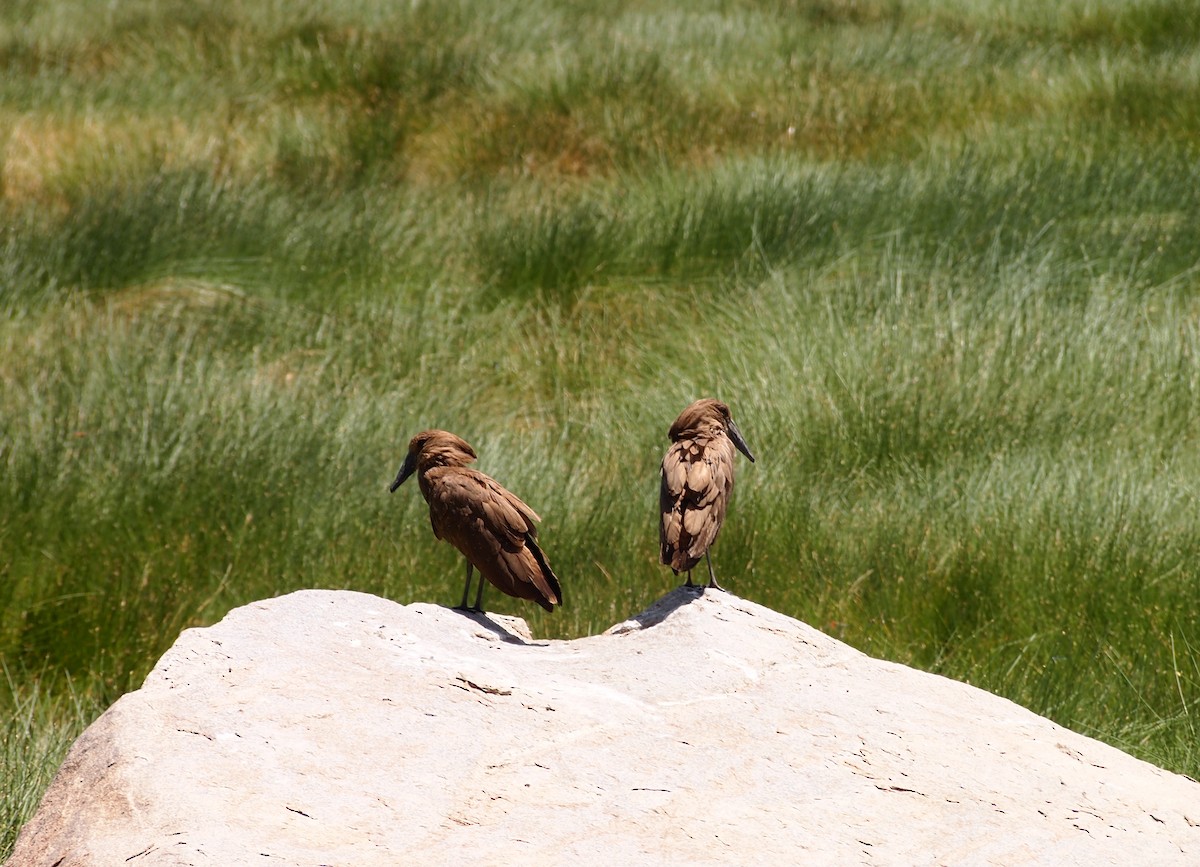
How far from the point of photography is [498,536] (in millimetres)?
3072

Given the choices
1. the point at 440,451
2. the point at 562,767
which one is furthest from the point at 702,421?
the point at 562,767

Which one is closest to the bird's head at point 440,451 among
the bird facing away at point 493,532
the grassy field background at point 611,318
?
the bird facing away at point 493,532

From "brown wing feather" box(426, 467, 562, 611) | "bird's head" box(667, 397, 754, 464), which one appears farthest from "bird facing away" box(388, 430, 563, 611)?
"bird's head" box(667, 397, 754, 464)

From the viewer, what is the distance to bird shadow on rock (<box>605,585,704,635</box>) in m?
3.09

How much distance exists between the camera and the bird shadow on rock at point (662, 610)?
3.09 meters

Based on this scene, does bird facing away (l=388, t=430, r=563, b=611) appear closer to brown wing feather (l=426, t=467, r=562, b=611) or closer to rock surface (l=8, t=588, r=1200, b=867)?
brown wing feather (l=426, t=467, r=562, b=611)

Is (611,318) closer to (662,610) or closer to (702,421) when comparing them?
(702,421)

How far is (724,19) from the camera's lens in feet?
37.1

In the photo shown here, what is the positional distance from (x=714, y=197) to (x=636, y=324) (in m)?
1.08

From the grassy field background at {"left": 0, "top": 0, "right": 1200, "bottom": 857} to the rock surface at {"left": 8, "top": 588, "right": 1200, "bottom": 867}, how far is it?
1033 mm

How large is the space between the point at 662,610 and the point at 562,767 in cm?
94

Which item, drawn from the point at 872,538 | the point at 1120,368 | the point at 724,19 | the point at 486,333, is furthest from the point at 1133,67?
the point at 872,538

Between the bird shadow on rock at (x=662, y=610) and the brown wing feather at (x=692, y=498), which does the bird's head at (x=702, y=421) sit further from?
the bird shadow on rock at (x=662, y=610)

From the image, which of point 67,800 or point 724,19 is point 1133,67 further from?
point 67,800
